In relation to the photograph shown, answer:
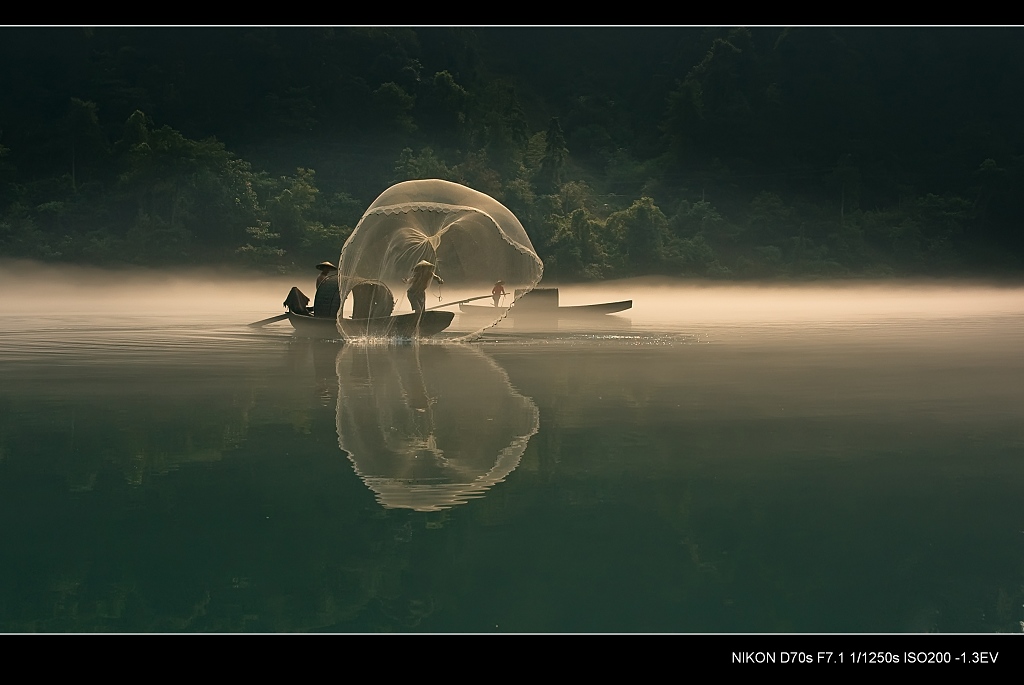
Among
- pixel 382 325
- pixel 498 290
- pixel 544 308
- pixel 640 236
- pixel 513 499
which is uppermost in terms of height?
pixel 640 236

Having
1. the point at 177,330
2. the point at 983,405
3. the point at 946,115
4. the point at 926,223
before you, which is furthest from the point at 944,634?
the point at 946,115

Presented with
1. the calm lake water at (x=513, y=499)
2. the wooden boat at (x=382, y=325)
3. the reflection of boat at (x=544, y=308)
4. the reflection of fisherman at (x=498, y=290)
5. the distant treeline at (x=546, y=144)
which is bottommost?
the calm lake water at (x=513, y=499)

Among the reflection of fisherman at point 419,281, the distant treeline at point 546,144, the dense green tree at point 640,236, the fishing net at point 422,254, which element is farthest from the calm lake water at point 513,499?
the distant treeline at point 546,144

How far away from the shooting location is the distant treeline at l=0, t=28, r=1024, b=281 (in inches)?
1772

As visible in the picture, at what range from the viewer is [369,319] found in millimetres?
16312

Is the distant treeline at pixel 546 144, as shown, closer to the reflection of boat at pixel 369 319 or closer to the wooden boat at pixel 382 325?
the reflection of boat at pixel 369 319

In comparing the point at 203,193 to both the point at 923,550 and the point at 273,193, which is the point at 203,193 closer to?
the point at 273,193

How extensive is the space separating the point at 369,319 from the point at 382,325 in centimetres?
21

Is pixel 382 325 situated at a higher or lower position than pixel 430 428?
higher

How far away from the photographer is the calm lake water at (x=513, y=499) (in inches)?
165

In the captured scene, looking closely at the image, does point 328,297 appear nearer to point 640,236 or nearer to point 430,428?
point 430,428

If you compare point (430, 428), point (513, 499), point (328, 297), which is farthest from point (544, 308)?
point (513, 499)

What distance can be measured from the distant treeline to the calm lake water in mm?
34036

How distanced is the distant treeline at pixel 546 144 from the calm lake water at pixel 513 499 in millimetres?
34036
